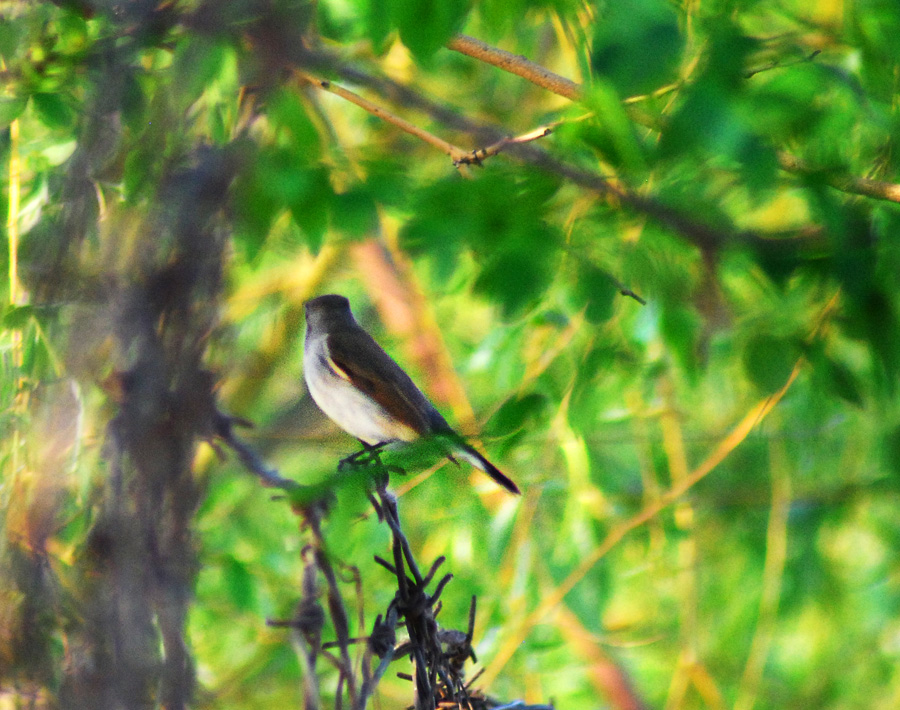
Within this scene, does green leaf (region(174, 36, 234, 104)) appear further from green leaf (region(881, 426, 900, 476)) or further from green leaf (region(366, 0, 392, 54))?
green leaf (region(881, 426, 900, 476))

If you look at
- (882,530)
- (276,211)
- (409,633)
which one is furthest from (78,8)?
(882,530)

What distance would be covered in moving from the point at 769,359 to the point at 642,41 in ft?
5.04

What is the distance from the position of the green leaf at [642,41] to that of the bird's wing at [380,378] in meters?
1.61

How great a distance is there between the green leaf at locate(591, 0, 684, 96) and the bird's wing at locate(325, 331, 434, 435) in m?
1.61

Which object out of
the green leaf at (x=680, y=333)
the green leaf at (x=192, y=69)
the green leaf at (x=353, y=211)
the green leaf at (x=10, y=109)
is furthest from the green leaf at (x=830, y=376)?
the green leaf at (x=10, y=109)

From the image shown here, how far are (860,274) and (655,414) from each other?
5.61 feet

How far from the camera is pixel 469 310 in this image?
21.5 feet

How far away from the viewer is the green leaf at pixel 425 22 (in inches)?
75.8

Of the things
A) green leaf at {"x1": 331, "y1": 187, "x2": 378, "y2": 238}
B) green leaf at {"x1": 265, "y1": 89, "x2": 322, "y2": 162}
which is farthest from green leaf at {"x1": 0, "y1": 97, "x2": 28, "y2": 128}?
green leaf at {"x1": 331, "y1": 187, "x2": 378, "y2": 238}

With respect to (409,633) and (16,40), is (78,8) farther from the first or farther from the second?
(409,633)

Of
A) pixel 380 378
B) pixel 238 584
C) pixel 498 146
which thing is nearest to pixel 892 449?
pixel 380 378

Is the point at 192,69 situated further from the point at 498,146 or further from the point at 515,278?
the point at 515,278

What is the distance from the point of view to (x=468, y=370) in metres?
3.72

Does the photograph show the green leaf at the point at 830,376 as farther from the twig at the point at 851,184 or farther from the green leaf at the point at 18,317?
the green leaf at the point at 18,317
